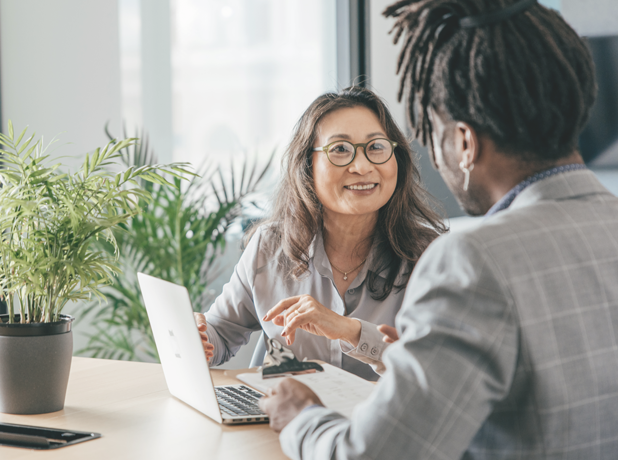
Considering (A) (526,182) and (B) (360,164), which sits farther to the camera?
(B) (360,164)

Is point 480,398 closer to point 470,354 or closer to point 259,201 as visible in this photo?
point 470,354

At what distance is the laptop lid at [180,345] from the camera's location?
113 cm

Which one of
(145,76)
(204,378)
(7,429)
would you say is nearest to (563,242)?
(204,378)

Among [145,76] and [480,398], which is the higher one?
[145,76]

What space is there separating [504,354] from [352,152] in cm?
122

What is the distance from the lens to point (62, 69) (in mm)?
2584

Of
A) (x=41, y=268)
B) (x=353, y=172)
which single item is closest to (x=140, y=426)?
(x=41, y=268)

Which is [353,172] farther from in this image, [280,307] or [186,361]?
[186,361]

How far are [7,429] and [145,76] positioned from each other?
215cm

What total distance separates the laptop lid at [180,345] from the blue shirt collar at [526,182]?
55 cm

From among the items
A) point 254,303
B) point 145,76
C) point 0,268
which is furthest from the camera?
point 145,76

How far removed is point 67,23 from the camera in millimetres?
2590

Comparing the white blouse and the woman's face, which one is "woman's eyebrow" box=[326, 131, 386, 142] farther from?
the white blouse

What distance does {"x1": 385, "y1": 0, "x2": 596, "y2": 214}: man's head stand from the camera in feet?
2.53
